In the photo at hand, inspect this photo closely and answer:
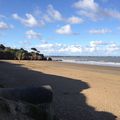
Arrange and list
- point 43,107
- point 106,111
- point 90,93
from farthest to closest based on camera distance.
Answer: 1. point 90,93
2. point 106,111
3. point 43,107

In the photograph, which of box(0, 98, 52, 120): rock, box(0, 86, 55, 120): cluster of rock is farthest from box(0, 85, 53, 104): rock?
box(0, 98, 52, 120): rock

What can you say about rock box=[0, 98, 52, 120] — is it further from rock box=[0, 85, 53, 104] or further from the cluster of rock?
rock box=[0, 85, 53, 104]

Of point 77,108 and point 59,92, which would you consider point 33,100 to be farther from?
point 59,92

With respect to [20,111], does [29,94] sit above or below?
above

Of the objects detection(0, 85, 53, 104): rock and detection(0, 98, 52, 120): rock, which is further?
detection(0, 85, 53, 104): rock

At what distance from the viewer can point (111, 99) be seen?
13.5 meters

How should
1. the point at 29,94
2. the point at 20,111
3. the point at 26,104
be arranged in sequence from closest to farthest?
the point at 20,111 < the point at 26,104 < the point at 29,94

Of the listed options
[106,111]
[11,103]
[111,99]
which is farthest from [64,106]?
[11,103]

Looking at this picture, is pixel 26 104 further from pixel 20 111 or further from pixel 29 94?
pixel 29 94

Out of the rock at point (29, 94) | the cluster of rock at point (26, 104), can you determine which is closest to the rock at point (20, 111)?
the cluster of rock at point (26, 104)

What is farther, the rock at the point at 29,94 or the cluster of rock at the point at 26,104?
the rock at the point at 29,94

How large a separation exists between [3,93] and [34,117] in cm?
77

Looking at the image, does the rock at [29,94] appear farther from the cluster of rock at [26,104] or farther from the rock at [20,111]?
the rock at [20,111]

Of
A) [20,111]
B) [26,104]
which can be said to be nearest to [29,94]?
[26,104]
